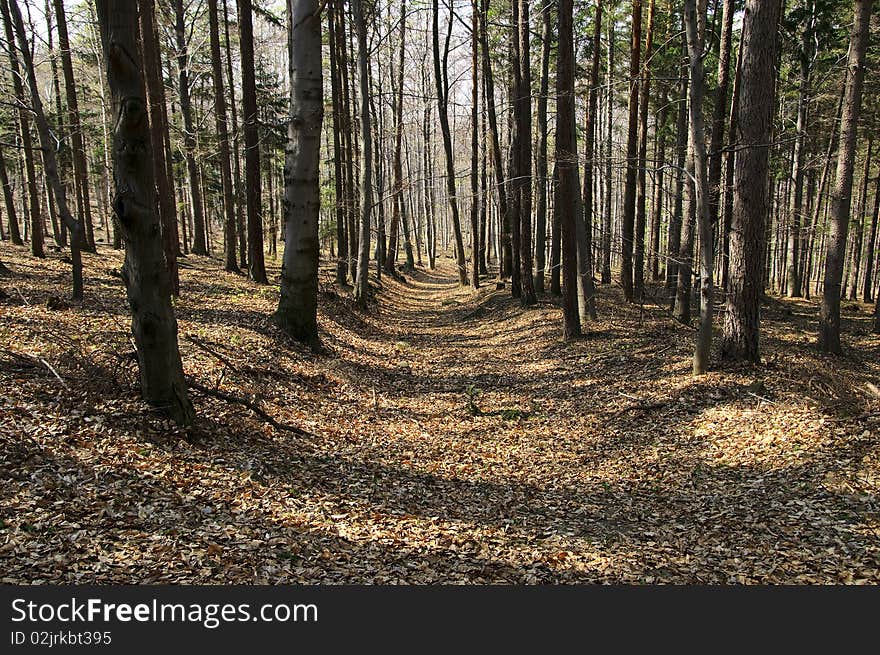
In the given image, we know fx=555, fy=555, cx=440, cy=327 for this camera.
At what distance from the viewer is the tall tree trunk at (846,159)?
36.5ft

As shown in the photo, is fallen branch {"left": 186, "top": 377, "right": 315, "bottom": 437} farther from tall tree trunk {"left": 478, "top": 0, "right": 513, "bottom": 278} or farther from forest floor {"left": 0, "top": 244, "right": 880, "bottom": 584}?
tall tree trunk {"left": 478, "top": 0, "right": 513, "bottom": 278}

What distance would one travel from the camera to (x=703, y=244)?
8867mm

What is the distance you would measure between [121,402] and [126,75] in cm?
335

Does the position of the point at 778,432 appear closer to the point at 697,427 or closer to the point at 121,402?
the point at 697,427

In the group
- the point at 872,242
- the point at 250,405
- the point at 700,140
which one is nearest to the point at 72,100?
the point at 250,405

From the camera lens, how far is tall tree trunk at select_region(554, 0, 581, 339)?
38.7 ft

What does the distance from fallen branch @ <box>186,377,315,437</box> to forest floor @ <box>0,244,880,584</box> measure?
104 mm

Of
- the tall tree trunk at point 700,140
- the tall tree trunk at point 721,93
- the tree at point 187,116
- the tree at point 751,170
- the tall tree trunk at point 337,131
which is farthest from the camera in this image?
the tree at point 187,116

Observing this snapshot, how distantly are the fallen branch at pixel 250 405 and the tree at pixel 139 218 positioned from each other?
0.69m

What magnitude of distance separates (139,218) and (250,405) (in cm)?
284

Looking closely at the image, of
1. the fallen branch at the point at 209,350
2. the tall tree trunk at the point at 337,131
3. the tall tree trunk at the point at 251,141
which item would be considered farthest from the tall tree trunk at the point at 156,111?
the tall tree trunk at the point at 337,131

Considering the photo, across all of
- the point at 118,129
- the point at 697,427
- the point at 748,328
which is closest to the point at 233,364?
the point at 118,129

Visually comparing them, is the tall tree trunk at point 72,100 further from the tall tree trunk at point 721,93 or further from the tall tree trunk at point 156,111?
the tall tree trunk at point 721,93

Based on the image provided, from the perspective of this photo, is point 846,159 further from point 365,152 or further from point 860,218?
point 860,218
